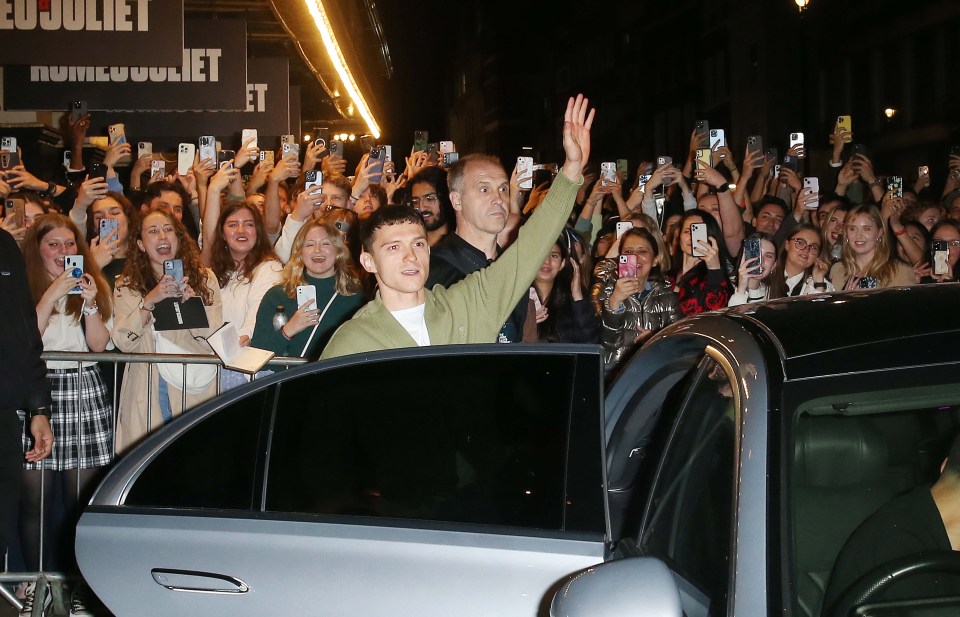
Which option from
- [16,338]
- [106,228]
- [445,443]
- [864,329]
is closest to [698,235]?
[106,228]

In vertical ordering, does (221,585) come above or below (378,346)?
below

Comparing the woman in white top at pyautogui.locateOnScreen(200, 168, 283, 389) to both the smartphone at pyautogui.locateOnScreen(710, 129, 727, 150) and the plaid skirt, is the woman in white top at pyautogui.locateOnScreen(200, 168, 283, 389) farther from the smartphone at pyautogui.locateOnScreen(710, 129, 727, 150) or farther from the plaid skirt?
the smartphone at pyautogui.locateOnScreen(710, 129, 727, 150)

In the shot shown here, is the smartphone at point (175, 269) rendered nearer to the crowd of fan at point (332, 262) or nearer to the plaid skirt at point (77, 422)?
the crowd of fan at point (332, 262)

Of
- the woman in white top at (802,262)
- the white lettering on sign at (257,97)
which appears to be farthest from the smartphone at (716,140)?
the white lettering on sign at (257,97)

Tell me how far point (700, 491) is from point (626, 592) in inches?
21.0

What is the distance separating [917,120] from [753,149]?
83.4 ft

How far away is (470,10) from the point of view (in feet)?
378

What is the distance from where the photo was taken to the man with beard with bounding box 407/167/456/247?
301 inches

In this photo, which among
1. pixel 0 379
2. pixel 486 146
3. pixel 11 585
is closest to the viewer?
pixel 0 379

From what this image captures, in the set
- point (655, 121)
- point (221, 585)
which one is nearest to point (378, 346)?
point (221, 585)

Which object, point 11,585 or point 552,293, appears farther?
point 552,293

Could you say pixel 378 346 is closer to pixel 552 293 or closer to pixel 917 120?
pixel 552 293

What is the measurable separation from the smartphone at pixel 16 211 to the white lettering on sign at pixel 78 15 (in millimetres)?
1318

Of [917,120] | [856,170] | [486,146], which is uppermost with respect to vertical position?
[486,146]
